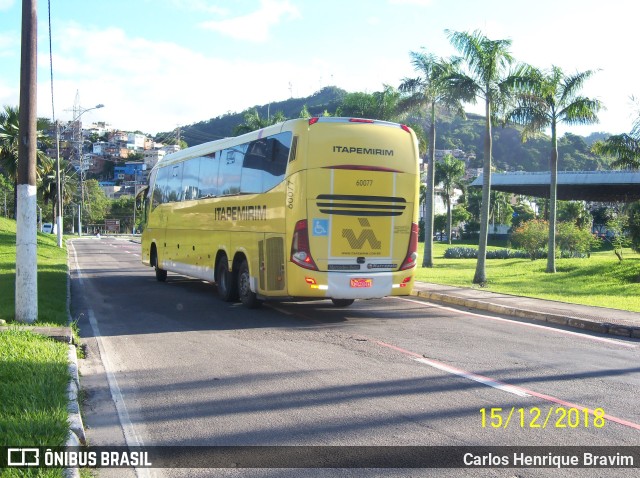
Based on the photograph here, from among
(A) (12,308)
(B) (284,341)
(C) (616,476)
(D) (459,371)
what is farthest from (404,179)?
(C) (616,476)

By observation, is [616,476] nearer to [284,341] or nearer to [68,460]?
[68,460]

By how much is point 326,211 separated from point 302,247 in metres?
0.81

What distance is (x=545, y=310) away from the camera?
13953 mm

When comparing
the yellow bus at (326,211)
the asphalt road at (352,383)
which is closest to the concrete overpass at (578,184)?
the yellow bus at (326,211)

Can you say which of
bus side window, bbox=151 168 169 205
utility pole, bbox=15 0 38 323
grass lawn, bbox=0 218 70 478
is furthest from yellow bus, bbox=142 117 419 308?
bus side window, bbox=151 168 169 205

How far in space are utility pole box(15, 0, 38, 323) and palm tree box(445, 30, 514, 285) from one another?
50.0 feet

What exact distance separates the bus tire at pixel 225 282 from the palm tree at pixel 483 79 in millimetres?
10285

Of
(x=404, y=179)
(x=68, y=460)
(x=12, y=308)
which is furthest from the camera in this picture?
(x=404, y=179)

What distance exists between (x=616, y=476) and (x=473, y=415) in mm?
1611

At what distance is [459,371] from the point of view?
823cm

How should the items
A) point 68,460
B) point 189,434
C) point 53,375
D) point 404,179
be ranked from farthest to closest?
point 404,179, point 53,375, point 189,434, point 68,460

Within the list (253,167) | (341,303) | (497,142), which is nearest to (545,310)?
(341,303)

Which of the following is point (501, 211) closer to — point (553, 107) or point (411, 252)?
point (553, 107)

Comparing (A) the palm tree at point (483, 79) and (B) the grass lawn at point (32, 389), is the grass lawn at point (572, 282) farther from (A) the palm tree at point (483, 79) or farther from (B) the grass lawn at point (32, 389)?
(B) the grass lawn at point (32, 389)
